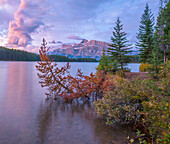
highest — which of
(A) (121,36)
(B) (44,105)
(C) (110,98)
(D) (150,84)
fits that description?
(A) (121,36)

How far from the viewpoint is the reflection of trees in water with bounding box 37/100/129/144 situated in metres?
4.29

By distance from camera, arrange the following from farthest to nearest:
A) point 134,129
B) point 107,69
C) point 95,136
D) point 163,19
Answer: point 163,19
point 107,69
point 134,129
point 95,136

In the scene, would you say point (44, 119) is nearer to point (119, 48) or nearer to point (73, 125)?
point (73, 125)

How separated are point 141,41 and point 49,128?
27.3 m

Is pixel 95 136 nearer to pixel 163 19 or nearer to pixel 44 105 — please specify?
pixel 44 105

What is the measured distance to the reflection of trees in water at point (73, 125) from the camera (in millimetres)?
4285

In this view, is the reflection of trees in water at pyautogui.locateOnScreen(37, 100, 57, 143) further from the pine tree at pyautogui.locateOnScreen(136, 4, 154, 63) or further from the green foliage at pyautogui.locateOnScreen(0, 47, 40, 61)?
the green foliage at pyautogui.locateOnScreen(0, 47, 40, 61)

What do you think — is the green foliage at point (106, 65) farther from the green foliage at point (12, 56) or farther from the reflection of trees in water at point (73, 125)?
the green foliage at point (12, 56)

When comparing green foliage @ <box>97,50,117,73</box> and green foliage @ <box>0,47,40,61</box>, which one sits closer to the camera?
green foliage @ <box>97,50,117,73</box>

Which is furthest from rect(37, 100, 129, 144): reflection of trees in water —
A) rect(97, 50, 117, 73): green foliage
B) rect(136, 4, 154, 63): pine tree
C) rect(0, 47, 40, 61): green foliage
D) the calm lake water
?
rect(0, 47, 40, 61): green foliage

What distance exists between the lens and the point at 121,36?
2069cm

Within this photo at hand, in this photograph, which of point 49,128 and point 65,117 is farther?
point 65,117

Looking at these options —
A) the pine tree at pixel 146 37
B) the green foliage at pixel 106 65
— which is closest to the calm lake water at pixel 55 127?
the green foliage at pixel 106 65

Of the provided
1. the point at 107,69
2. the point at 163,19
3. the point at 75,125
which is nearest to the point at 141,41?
the point at 163,19
